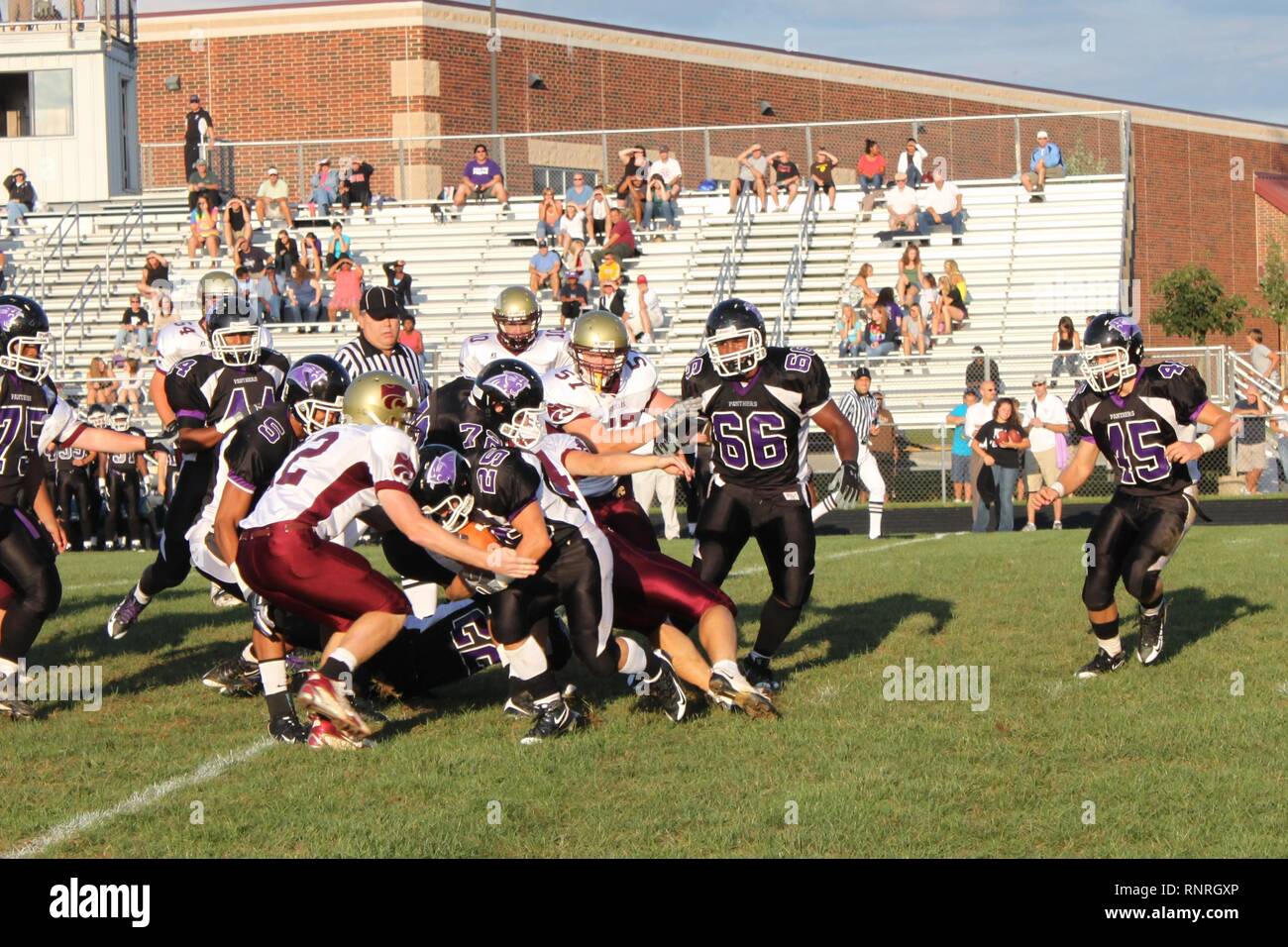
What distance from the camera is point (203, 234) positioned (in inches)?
1054

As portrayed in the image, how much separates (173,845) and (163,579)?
4.26 metres

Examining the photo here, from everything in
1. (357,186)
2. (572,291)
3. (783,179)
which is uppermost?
(357,186)

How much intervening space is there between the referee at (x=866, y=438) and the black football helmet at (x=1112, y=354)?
7.41m

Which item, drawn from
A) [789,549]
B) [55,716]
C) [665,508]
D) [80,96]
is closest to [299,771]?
[55,716]

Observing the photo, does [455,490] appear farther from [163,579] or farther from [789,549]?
[163,579]

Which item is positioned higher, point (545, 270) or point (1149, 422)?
point (545, 270)

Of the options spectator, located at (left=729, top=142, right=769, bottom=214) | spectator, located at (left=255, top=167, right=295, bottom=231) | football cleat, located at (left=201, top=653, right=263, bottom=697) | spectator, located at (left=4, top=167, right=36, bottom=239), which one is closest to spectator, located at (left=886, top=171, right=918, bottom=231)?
spectator, located at (left=729, top=142, right=769, bottom=214)

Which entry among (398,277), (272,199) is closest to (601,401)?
(398,277)

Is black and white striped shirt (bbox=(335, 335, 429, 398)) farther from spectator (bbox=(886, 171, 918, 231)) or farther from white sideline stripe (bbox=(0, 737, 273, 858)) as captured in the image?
spectator (bbox=(886, 171, 918, 231))

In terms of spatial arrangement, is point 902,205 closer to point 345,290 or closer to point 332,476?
point 345,290

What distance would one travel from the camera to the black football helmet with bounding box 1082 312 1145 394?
868 cm

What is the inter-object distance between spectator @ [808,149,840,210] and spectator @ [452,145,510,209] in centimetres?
530

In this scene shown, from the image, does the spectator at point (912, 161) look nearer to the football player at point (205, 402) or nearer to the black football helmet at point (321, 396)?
the football player at point (205, 402)

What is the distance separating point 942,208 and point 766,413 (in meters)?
18.2
